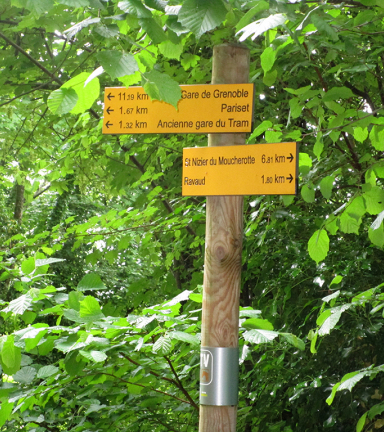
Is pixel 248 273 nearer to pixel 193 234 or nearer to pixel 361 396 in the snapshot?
pixel 193 234

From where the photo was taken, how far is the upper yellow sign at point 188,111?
162 centimetres

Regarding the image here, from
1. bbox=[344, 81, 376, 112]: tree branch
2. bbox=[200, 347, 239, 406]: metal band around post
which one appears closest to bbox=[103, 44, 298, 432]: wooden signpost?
bbox=[200, 347, 239, 406]: metal band around post

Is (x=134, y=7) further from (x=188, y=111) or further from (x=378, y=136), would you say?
(x=378, y=136)

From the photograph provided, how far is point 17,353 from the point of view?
155 centimetres

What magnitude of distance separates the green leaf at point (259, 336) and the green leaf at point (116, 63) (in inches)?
33.8

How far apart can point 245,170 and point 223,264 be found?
303 millimetres

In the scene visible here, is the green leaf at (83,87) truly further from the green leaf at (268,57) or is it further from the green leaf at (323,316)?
the green leaf at (323,316)

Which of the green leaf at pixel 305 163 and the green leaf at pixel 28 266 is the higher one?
the green leaf at pixel 305 163

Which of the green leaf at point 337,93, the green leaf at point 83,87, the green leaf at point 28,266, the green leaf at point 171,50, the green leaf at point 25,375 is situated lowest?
the green leaf at point 25,375

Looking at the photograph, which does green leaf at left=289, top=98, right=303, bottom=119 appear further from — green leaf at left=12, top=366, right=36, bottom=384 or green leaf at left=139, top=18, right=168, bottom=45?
green leaf at left=12, top=366, right=36, bottom=384

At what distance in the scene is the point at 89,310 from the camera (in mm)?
1637

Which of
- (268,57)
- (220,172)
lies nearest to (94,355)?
(220,172)

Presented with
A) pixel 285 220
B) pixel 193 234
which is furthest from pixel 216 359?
pixel 193 234

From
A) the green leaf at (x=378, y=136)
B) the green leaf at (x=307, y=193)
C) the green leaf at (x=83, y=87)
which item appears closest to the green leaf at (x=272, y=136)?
the green leaf at (x=307, y=193)
